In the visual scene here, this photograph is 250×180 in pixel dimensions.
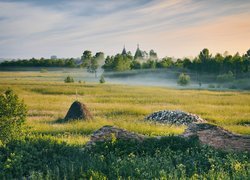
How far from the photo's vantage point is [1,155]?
1235cm

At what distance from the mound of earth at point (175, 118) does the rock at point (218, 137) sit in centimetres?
1228

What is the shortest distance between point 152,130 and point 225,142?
8.31m

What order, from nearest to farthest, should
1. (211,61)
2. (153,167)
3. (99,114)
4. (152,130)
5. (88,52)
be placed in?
(153,167), (152,130), (99,114), (211,61), (88,52)

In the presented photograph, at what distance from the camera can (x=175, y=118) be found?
1144 inches

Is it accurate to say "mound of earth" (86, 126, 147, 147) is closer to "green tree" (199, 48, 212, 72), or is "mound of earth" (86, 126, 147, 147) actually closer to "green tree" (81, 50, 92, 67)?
"green tree" (199, 48, 212, 72)

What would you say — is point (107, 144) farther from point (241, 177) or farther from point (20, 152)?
point (241, 177)

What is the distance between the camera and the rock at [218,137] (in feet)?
48.2

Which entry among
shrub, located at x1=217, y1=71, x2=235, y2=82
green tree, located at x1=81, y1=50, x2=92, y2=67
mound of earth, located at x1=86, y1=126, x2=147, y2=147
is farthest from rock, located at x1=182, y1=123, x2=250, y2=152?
green tree, located at x1=81, y1=50, x2=92, y2=67

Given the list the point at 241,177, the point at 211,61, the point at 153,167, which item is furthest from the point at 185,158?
the point at 211,61

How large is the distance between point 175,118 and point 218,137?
13.8 metres

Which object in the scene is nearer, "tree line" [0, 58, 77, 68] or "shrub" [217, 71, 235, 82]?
"shrub" [217, 71, 235, 82]

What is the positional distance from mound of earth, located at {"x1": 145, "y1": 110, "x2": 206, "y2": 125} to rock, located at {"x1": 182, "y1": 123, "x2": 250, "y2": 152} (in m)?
12.3

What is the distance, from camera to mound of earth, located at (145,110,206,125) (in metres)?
28.4

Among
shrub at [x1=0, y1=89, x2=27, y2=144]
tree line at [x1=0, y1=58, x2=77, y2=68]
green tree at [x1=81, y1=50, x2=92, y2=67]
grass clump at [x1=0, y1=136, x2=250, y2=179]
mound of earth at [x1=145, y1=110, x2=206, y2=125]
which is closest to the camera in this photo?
grass clump at [x1=0, y1=136, x2=250, y2=179]
